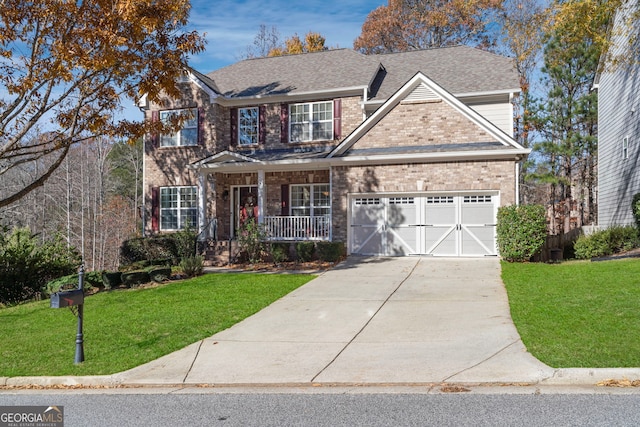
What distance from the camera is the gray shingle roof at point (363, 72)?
2094cm

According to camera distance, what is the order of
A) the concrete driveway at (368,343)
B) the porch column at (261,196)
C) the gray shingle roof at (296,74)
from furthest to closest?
the gray shingle roof at (296,74) < the porch column at (261,196) < the concrete driveway at (368,343)

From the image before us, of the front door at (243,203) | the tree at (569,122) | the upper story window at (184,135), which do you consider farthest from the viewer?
the tree at (569,122)

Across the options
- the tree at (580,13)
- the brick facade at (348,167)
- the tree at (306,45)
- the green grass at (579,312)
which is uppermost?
the tree at (306,45)

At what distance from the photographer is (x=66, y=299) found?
25.6 ft

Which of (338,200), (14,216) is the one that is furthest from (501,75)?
(14,216)

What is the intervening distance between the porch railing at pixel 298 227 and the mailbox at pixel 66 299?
37.0ft

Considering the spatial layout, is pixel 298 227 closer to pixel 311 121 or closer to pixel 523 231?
pixel 311 121

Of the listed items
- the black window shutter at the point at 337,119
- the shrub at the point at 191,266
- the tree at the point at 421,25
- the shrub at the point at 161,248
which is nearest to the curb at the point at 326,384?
the shrub at the point at 191,266

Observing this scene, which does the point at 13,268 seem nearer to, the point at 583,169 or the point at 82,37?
the point at 82,37

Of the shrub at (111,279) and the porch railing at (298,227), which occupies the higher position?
the porch railing at (298,227)

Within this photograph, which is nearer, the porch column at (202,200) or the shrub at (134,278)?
the shrub at (134,278)

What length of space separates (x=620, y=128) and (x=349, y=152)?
10951 mm

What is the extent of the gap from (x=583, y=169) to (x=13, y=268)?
28.2 meters

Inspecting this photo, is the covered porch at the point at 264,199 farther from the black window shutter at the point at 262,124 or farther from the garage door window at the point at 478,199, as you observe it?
the garage door window at the point at 478,199
